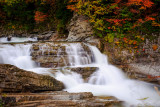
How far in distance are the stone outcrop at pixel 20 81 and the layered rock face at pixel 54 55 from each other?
279cm

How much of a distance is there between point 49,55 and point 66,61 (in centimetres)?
109

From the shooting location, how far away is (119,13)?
374 inches

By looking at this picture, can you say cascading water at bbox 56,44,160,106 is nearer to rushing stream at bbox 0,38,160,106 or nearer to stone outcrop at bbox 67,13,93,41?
rushing stream at bbox 0,38,160,106

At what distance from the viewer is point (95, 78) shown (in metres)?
6.55

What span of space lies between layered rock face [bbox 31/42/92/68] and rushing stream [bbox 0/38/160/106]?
7 cm

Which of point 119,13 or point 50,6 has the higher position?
point 50,6

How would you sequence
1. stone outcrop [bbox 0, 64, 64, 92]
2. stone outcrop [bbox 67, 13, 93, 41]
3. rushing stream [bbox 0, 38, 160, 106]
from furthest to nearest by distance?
stone outcrop [bbox 67, 13, 93, 41] < rushing stream [bbox 0, 38, 160, 106] < stone outcrop [bbox 0, 64, 64, 92]

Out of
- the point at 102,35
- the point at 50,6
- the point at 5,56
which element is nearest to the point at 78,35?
the point at 102,35

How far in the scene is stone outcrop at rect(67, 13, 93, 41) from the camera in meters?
10.7

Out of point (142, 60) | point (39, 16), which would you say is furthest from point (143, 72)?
point (39, 16)

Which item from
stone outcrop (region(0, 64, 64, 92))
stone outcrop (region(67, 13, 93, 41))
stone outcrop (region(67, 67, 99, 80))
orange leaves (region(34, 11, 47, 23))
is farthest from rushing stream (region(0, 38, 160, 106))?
orange leaves (region(34, 11, 47, 23))

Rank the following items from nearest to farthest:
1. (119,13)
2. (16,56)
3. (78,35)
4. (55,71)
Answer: (55,71), (16,56), (119,13), (78,35)

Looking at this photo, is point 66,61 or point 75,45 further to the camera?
point 75,45

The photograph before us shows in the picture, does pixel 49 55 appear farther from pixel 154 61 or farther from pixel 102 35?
pixel 154 61
